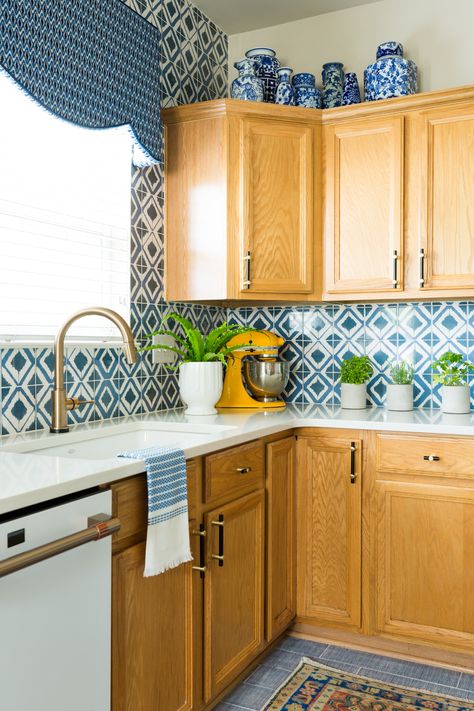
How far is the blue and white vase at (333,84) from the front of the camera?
3.07 meters

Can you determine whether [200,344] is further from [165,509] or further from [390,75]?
[390,75]

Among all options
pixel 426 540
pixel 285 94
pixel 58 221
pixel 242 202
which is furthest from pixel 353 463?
pixel 285 94

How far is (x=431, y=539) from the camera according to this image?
2.49 m

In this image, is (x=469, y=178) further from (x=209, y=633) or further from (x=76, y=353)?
(x=209, y=633)

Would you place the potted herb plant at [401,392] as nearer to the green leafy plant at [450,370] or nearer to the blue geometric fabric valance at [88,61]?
the green leafy plant at [450,370]

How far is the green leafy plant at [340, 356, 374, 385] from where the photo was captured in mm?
2967

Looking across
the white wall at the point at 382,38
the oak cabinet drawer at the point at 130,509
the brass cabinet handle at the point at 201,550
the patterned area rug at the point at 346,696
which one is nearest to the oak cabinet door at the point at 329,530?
the patterned area rug at the point at 346,696

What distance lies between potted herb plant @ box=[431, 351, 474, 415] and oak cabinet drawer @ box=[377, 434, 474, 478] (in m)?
0.37

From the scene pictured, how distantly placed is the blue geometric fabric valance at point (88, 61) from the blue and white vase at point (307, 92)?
2.29 feet

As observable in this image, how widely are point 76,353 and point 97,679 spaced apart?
1225 millimetres

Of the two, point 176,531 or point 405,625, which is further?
point 405,625

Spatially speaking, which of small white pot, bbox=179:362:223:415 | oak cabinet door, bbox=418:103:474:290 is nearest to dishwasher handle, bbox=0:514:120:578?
small white pot, bbox=179:362:223:415

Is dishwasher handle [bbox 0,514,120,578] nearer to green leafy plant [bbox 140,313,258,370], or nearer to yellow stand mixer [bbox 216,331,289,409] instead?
green leafy plant [bbox 140,313,258,370]

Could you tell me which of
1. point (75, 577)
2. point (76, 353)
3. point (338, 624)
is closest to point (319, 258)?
point (76, 353)
